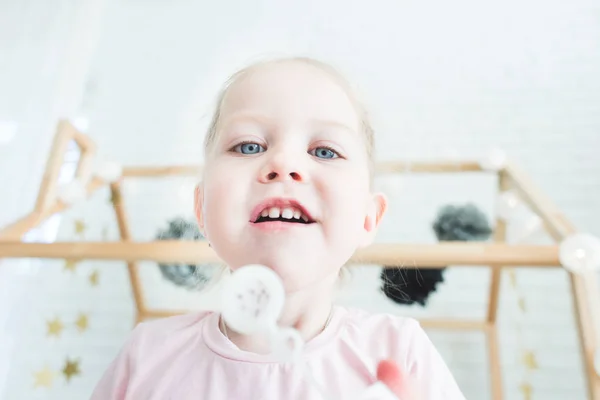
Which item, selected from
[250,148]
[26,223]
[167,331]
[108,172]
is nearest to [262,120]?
[250,148]

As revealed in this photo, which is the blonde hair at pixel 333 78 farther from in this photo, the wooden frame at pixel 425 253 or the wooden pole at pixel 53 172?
the wooden pole at pixel 53 172

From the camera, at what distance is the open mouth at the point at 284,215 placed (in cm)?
45

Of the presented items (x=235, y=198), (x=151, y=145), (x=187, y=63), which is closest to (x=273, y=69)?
(x=235, y=198)

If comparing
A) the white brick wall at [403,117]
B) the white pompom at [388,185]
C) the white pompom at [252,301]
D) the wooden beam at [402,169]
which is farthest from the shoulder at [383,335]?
the white brick wall at [403,117]

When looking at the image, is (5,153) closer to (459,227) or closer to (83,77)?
(83,77)

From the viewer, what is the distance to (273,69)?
0.52 meters

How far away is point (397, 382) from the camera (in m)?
0.41

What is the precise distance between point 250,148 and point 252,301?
0.55ft

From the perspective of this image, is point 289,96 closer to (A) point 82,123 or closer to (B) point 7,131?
(B) point 7,131

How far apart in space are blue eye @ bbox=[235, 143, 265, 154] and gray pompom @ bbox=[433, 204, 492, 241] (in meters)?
0.85

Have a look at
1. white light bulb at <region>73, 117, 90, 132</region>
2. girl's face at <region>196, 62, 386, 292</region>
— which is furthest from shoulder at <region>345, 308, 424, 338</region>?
white light bulb at <region>73, 117, 90, 132</region>

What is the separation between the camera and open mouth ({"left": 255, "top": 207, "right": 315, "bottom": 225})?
45cm

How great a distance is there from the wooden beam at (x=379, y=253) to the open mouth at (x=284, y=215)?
0.12 metres

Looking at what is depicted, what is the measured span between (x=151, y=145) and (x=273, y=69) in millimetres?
1157
